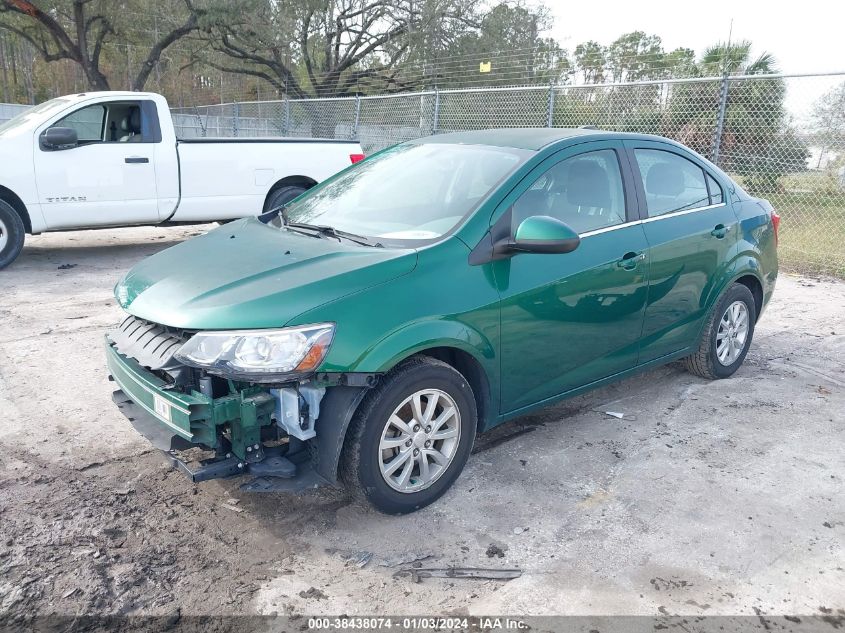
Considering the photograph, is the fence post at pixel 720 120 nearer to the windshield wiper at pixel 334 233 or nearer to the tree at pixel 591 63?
the tree at pixel 591 63

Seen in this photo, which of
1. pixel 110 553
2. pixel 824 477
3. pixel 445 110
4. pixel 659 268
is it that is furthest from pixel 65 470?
pixel 445 110

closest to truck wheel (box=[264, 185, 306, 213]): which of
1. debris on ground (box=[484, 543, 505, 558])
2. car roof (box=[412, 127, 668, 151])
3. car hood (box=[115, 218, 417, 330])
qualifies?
car roof (box=[412, 127, 668, 151])

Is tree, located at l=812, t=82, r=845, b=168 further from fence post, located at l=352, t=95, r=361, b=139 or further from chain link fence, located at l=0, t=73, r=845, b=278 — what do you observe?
fence post, located at l=352, t=95, r=361, b=139

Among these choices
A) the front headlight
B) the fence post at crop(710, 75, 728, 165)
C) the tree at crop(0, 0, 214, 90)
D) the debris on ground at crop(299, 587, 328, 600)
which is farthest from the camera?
the tree at crop(0, 0, 214, 90)

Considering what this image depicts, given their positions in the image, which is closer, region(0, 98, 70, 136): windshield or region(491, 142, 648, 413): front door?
region(491, 142, 648, 413): front door

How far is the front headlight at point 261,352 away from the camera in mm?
2758

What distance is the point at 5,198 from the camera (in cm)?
763

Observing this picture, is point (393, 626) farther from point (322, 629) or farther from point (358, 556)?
point (358, 556)

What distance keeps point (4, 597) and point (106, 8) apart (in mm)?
27893

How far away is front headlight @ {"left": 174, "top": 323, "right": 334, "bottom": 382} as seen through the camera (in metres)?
2.76

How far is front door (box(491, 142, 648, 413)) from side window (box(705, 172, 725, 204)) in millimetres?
944

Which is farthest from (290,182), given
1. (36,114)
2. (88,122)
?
(36,114)

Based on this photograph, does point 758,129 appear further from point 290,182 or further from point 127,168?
point 127,168

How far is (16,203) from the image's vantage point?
7.68 metres
